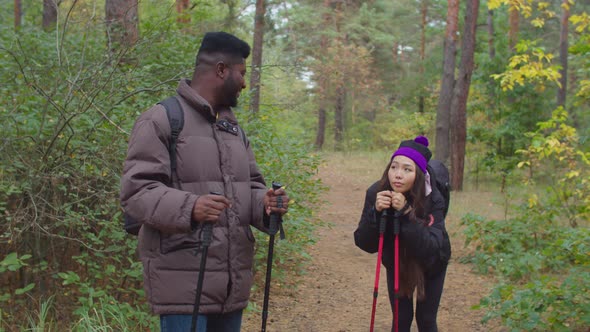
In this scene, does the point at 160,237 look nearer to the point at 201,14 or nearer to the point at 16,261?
the point at 16,261

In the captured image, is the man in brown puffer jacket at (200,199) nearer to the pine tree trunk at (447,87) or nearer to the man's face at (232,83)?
the man's face at (232,83)

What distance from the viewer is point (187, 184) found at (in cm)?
265

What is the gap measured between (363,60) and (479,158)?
14666 millimetres

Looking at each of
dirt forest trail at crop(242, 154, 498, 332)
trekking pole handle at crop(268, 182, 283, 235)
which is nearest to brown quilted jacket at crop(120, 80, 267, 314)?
trekking pole handle at crop(268, 182, 283, 235)

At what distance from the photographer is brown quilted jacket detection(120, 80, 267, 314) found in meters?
2.49

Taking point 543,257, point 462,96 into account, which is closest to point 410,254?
point 543,257

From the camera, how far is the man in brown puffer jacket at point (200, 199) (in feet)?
8.20

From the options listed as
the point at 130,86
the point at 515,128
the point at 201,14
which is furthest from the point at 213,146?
the point at 515,128

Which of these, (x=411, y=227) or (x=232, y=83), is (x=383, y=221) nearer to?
(x=411, y=227)

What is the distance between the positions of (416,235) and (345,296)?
159 inches

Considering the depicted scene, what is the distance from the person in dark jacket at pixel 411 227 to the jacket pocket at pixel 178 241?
4.51 ft

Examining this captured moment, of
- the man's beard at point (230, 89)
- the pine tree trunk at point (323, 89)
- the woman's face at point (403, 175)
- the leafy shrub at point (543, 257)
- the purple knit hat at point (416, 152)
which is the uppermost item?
the pine tree trunk at point (323, 89)

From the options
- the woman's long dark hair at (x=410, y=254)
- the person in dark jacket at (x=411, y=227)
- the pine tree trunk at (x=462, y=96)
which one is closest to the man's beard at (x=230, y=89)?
the person in dark jacket at (x=411, y=227)

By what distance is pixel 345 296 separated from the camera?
7.59 meters
